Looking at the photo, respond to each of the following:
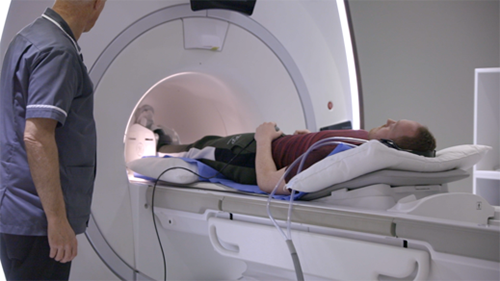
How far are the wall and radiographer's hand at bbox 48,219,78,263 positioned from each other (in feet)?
8.92

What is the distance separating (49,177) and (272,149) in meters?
0.95

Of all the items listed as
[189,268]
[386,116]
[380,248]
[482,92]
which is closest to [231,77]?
[189,268]

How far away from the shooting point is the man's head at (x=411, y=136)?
149 centimetres

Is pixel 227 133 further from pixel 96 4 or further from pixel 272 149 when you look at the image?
pixel 96 4

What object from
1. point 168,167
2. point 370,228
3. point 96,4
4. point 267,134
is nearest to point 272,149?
point 267,134

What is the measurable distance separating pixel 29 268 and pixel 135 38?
95 cm

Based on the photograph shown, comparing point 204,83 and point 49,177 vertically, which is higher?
point 204,83

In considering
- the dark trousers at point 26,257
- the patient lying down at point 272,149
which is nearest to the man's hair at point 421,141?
the patient lying down at point 272,149

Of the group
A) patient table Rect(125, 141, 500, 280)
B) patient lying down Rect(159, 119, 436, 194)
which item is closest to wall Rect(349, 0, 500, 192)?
patient lying down Rect(159, 119, 436, 194)

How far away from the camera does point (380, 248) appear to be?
1020 millimetres

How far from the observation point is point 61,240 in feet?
3.40

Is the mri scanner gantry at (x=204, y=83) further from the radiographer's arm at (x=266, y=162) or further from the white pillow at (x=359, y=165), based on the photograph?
the white pillow at (x=359, y=165)

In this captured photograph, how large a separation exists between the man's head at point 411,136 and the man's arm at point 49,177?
3.66ft

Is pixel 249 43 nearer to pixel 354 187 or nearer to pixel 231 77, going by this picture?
pixel 231 77
